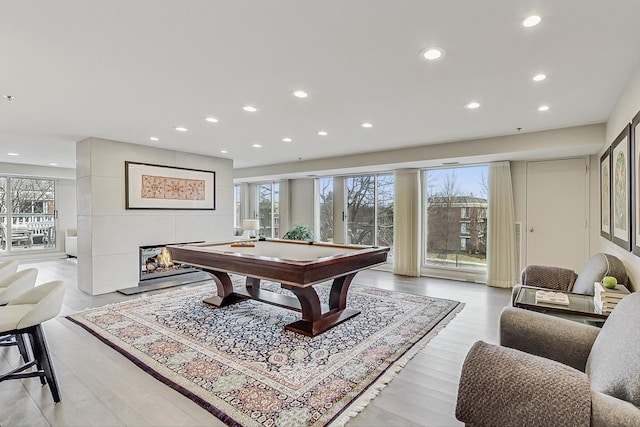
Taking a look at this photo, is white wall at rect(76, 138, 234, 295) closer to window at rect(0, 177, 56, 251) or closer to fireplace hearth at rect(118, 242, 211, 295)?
fireplace hearth at rect(118, 242, 211, 295)

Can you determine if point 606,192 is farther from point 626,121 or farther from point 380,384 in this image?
point 380,384

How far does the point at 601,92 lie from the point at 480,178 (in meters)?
3.10

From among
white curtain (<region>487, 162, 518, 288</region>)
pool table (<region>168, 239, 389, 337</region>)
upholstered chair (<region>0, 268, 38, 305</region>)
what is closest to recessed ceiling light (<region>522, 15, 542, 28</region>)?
pool table (<region>168, 239, 389, 337</region>)

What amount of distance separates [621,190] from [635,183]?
530mm

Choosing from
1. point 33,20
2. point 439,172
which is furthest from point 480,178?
point 33,20

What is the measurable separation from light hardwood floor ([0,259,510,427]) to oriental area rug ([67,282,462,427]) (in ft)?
0.31

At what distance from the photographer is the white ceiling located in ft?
5.82

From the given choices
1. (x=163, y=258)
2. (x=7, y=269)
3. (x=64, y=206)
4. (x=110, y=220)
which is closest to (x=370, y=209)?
(x=163, y=258)

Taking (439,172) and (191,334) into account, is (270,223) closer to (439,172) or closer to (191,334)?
(439,172)

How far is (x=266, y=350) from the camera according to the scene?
9.91ft

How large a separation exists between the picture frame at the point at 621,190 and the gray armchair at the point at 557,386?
1341mm

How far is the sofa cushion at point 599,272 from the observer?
2592 millimetres

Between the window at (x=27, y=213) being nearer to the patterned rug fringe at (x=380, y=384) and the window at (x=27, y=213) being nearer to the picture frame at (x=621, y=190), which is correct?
the patterned rug fringe at (x=380, y=384)

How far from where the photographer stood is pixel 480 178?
5.98m
